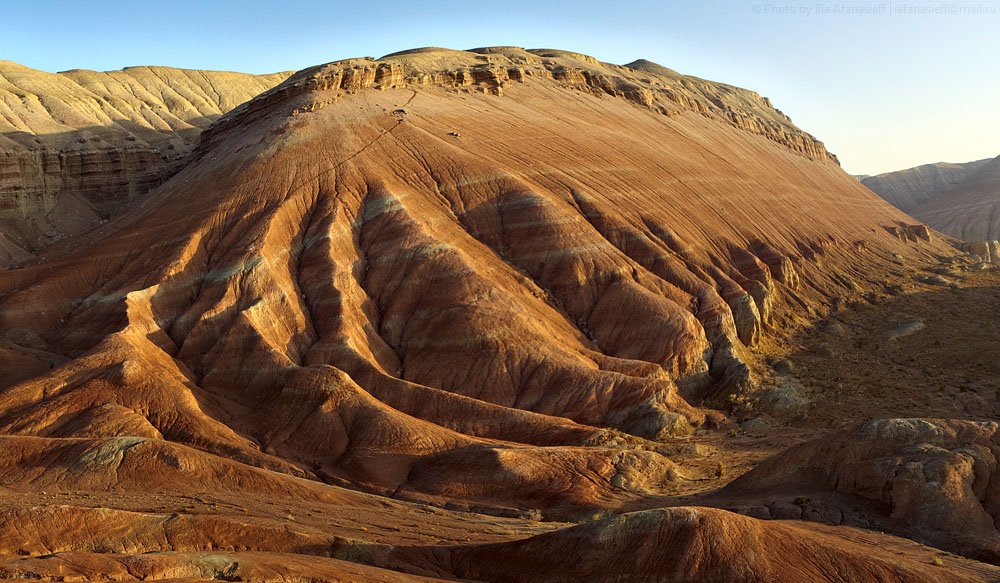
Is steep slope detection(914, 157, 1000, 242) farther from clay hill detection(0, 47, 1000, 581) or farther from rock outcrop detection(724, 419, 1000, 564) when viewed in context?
rock outcrop detection(724, 419, 1000, 564)

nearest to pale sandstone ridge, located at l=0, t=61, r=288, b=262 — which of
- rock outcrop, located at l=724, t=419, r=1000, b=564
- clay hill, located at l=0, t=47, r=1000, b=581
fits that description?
clay hill, located at l=0, t=47, r=1000, b=581

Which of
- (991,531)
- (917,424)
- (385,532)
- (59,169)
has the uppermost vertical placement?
(59,169)

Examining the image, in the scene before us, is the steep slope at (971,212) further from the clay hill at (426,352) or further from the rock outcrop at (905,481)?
the rock outcrop at (905,481)

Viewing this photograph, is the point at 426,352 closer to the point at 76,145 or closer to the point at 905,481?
the point at 905,481

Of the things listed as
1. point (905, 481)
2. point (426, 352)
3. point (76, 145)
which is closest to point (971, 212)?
point (426, 352)

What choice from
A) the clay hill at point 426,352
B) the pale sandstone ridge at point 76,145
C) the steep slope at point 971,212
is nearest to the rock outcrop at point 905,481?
the clay hill at point 426,352

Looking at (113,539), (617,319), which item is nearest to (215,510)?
(113,539)

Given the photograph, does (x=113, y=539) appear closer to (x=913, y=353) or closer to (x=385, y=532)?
(x=385, y=532)
